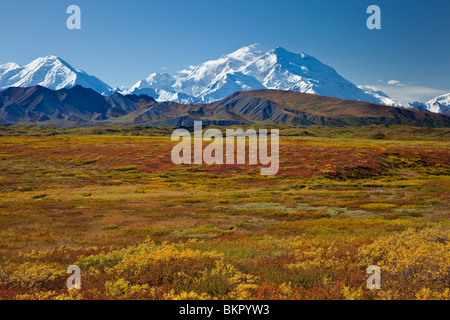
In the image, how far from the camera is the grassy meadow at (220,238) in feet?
32.2

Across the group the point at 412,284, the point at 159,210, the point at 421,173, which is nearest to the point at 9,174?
the point at 159,210

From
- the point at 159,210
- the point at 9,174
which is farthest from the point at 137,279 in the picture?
the point at 9,174

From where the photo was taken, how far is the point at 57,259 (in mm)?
14078

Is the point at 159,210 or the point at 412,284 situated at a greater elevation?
the point at 412,284

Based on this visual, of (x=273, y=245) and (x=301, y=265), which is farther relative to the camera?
(x=273, y=245)

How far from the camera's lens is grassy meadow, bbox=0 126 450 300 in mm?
9805

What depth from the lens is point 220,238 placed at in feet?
63.8

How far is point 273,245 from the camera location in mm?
16438

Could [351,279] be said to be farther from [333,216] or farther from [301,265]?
[333,216]
